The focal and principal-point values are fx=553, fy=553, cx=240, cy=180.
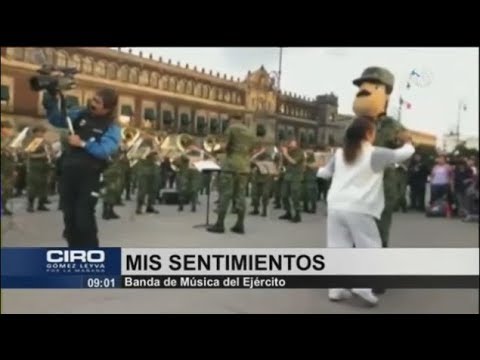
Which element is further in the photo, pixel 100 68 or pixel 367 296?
pixel 367 296

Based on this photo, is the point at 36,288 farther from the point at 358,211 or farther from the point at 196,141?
the point at 358,211

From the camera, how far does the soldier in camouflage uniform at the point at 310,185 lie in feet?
10.2

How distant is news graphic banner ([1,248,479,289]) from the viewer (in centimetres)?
307

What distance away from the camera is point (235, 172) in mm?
3160

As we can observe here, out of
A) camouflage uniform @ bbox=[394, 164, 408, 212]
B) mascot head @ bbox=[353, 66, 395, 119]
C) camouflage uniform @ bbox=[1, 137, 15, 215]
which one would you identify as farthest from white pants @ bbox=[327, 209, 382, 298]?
camouflage uniform @ bbox=[1, 137, 15, 215]

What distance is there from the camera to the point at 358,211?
315 centimetres

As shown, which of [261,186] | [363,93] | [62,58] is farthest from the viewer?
[261,186]

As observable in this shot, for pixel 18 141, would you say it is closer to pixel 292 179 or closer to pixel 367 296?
pixel 292 179

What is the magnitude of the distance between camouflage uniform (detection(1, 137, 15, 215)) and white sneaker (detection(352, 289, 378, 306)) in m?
1.99

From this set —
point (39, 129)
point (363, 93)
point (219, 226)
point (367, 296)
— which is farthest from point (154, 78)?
point (367, 296)

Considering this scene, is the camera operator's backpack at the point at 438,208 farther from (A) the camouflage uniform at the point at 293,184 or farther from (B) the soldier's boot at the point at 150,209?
(B) the soldier's boot at the point at 150,209

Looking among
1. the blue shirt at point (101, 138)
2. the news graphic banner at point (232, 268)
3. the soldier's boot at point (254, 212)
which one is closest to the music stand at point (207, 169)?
the news graphic banner at point (232, 268)

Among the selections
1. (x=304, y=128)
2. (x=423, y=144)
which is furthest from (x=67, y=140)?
(x=423, y=144)

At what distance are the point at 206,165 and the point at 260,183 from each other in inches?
12.9
